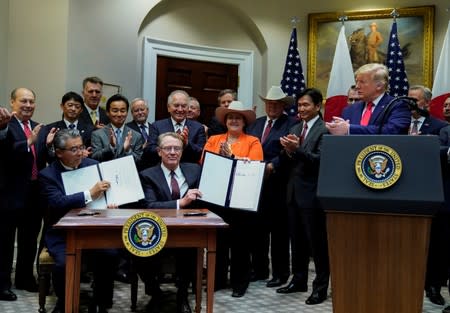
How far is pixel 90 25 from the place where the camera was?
253 inches

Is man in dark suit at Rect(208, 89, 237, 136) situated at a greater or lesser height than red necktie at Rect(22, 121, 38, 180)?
greater

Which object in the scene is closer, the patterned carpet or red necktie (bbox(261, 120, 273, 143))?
the patterned carpet

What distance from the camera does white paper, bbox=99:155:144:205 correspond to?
146 inches

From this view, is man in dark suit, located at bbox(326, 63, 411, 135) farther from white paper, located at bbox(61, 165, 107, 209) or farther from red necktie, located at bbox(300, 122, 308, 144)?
white paper, located at bbox(61, 165, 107, 209)

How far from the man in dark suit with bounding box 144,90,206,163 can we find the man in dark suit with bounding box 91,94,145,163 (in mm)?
142

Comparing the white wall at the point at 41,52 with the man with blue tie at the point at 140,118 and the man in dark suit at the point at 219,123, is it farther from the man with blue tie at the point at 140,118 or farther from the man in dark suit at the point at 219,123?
the man in dark suit at the point at 219,123

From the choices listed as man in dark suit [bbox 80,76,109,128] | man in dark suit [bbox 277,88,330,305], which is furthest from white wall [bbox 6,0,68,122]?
man in dark suit [bbox 277,88,330,305]

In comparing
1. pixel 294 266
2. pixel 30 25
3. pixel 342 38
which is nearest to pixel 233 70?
pixel 342 38

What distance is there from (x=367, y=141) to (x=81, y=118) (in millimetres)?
3131

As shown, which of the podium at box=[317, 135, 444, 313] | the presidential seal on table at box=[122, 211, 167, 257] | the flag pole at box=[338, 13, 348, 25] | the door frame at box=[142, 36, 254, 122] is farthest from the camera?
the flag pole at box=[338, 13, 348, 25]

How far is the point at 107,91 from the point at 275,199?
280cm

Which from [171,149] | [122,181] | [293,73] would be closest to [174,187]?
[171,149]

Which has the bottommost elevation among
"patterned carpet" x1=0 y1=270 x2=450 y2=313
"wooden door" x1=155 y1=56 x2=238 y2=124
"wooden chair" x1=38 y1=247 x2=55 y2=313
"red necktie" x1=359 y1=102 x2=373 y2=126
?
"patterned carpet" x1=0 y1=270 x2=450 y2=313

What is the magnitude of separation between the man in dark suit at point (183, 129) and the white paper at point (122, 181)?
0.92 m
